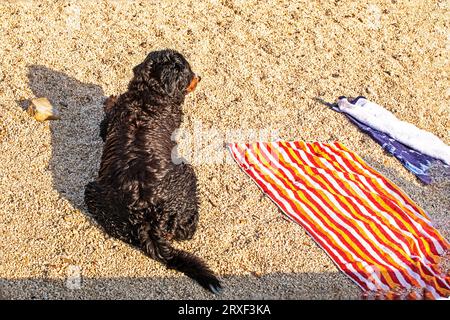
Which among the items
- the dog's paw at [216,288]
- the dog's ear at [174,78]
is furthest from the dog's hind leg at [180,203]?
the dog's ear at [174,78]

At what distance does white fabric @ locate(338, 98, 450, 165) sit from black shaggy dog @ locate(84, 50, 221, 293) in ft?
7.59

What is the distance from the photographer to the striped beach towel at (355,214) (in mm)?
4957

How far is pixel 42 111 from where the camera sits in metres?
6.05

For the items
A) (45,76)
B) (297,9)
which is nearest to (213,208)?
(45,76)

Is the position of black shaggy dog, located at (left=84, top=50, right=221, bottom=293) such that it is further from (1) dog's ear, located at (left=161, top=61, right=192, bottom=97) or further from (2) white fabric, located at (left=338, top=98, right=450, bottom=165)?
(2) white fabric, located at (left=338, top=98, right=450, bottom=165)

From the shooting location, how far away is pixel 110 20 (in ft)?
24.5

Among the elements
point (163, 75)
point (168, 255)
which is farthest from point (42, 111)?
point (168, 255)

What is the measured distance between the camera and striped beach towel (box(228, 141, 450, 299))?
16.3ft

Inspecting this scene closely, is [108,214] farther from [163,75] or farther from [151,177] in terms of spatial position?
[163,75]

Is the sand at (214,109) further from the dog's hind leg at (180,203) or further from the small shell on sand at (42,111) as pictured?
the dog's hind leg at (180,203)

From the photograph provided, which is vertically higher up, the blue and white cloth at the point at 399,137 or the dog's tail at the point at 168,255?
the blue and white cloth at the point at 399,137

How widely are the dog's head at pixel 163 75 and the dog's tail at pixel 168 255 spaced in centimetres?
130

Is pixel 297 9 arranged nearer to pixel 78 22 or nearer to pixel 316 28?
pixel 316 28

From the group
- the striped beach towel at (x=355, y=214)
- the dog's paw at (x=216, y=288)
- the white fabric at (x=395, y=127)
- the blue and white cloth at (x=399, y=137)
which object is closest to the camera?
the dog's paw at (x=216, y=288)
